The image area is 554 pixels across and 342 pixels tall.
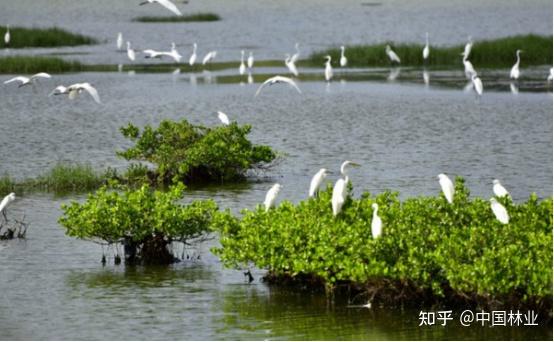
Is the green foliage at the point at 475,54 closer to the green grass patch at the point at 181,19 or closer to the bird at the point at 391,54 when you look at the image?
the bird at the point at 391,54

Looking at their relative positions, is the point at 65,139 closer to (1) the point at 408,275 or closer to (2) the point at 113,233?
(2) the point at 113,233

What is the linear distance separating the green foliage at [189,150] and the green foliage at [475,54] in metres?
23.9

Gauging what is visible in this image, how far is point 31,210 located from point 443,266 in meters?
7.83

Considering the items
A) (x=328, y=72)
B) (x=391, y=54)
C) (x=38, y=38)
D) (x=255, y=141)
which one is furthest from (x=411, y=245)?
(x=38, y=38)

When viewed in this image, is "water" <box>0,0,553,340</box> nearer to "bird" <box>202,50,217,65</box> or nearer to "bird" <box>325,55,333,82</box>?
"bird" <box>325,55,333,82</box>

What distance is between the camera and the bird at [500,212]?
10914mm

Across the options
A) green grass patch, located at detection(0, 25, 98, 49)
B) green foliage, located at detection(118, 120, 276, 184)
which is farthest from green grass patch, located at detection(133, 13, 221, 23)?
green foliage, located at detection(118, 120, 276, 184)

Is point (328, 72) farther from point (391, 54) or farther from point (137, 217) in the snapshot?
point (137, 217)

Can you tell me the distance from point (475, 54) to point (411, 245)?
103 feet

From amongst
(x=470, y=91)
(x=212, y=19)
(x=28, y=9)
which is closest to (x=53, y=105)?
(x=470, y=91)

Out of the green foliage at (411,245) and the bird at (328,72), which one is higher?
the bird at (328,72)

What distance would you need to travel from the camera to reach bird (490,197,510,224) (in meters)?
10.9

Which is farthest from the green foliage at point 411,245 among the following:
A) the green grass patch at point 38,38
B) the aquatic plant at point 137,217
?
the green grass patch at point 38,38

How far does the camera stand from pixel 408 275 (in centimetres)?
1095
